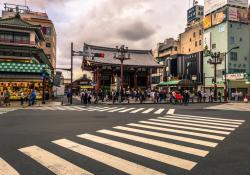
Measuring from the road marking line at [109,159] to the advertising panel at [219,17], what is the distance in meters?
55.0

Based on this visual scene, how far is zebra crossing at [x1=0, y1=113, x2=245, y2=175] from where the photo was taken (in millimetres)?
5367

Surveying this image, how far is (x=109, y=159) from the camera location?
19.7 feet

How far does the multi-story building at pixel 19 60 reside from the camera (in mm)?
32719

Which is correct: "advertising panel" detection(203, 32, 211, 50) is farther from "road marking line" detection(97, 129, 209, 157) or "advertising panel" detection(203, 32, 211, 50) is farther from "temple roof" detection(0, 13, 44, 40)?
"road marking line" detection(97, 129, 209, 157)

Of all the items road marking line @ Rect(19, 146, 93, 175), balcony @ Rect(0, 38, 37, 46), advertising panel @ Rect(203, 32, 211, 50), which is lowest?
road marking line @ Rect(19, 146, 93, 175)

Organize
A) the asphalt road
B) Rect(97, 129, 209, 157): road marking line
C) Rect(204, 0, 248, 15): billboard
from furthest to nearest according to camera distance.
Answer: Rect(204, 0, 248, 15): billboard, Rect(97, 129, 209, 157): road marking line, the asphalt road

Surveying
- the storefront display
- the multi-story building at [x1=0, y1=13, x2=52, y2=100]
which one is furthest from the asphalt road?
the storefront display

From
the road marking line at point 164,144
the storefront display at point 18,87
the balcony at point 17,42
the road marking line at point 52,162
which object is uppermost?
the balcony at point 17,42

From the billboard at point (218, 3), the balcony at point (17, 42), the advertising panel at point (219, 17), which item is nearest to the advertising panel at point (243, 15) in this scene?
the billboard at point (218, 3)

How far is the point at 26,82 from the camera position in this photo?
33812mm

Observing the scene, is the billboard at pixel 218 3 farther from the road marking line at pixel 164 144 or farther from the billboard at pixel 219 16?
the road marking line at pixel 164 144

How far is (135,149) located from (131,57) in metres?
50.7

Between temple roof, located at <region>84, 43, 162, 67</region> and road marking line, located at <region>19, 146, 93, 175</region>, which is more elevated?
temple roof, located at <region>84, 43, 162, 67</region>

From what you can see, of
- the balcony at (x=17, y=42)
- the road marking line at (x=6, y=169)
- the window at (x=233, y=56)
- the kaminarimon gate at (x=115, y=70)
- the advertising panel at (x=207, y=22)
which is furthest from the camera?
the advertising panel at (x=207, y=22)
